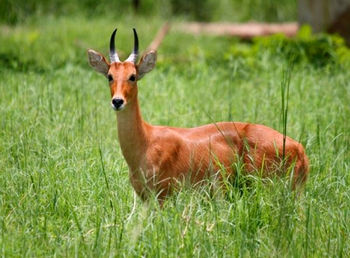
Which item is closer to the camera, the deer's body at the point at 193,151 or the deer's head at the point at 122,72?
the deer's head at the point at 122,72

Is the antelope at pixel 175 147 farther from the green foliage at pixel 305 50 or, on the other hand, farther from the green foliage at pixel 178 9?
the green foliage at pixel 178 9

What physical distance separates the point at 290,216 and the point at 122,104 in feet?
4.19

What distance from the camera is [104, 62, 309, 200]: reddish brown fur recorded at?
503 centimetres

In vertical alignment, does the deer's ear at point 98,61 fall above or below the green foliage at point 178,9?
below

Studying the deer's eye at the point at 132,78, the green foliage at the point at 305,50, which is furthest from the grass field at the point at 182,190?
the deer's eye at the point at 132,78

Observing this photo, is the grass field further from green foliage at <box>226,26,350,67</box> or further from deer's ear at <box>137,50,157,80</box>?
deer's ear at <box>137,50,157,80</box>

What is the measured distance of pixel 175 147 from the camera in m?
5.18

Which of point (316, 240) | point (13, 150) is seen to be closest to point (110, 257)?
point (316, 240)

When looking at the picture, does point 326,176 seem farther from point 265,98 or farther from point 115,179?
point 265,98

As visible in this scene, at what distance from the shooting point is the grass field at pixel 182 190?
14.4 ft

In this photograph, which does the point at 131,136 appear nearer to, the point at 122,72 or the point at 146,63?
the point at 122,72

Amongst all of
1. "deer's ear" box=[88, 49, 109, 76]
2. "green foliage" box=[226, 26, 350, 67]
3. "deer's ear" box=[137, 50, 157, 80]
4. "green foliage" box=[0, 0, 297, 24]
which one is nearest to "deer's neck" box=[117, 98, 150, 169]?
"deer's ear" box=[137, 50, 157, 80]

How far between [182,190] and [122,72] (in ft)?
2.90

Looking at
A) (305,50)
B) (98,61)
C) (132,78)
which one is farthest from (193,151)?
(305,50)
